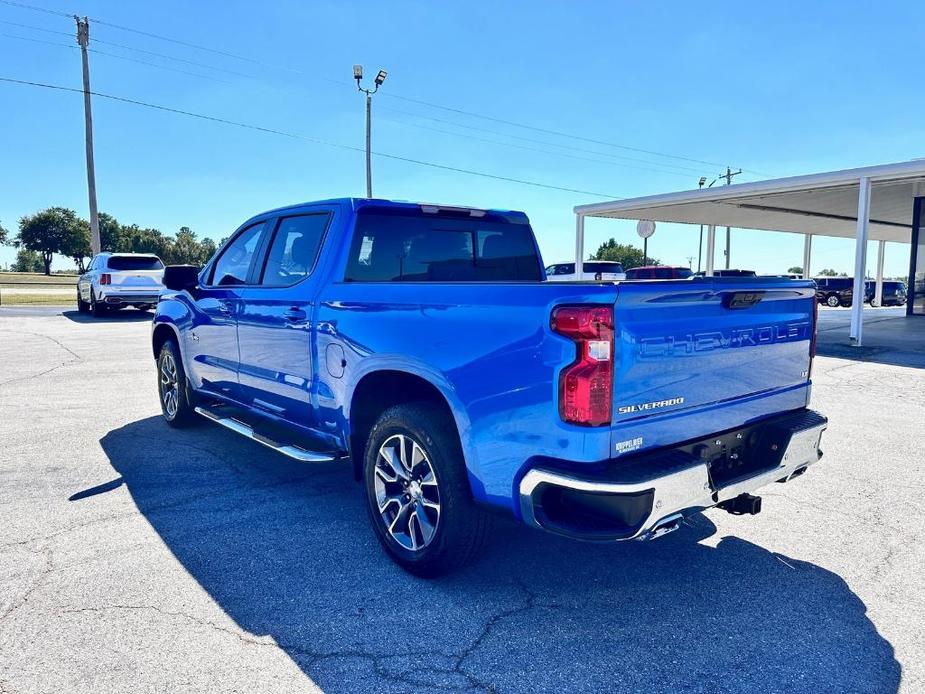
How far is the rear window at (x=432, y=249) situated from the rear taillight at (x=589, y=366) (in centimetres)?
183

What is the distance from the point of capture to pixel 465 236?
4.39 m

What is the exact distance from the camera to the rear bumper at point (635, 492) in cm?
243

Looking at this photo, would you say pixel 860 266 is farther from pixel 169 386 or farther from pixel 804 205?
pixel 169 386

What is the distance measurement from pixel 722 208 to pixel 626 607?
21.2 metres

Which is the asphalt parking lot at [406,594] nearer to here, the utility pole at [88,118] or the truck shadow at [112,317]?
the truck shadow at [112,317]

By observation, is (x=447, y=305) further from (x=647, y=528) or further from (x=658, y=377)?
(x=647, y=528)

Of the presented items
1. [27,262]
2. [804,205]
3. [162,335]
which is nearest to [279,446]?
[162,335]

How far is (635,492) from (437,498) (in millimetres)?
1039

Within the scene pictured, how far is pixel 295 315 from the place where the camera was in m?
4.02

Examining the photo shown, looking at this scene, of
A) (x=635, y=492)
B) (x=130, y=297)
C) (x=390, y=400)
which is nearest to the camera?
(x=635, y=492)

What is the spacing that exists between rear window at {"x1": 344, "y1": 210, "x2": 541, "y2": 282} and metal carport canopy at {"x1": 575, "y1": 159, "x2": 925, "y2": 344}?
39.3 ft

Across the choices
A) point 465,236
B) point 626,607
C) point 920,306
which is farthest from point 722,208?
point 626,607

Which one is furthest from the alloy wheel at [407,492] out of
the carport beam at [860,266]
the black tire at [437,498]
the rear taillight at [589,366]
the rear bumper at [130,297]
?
the rear bumper at [130,297]

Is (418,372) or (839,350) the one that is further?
(839,350)
